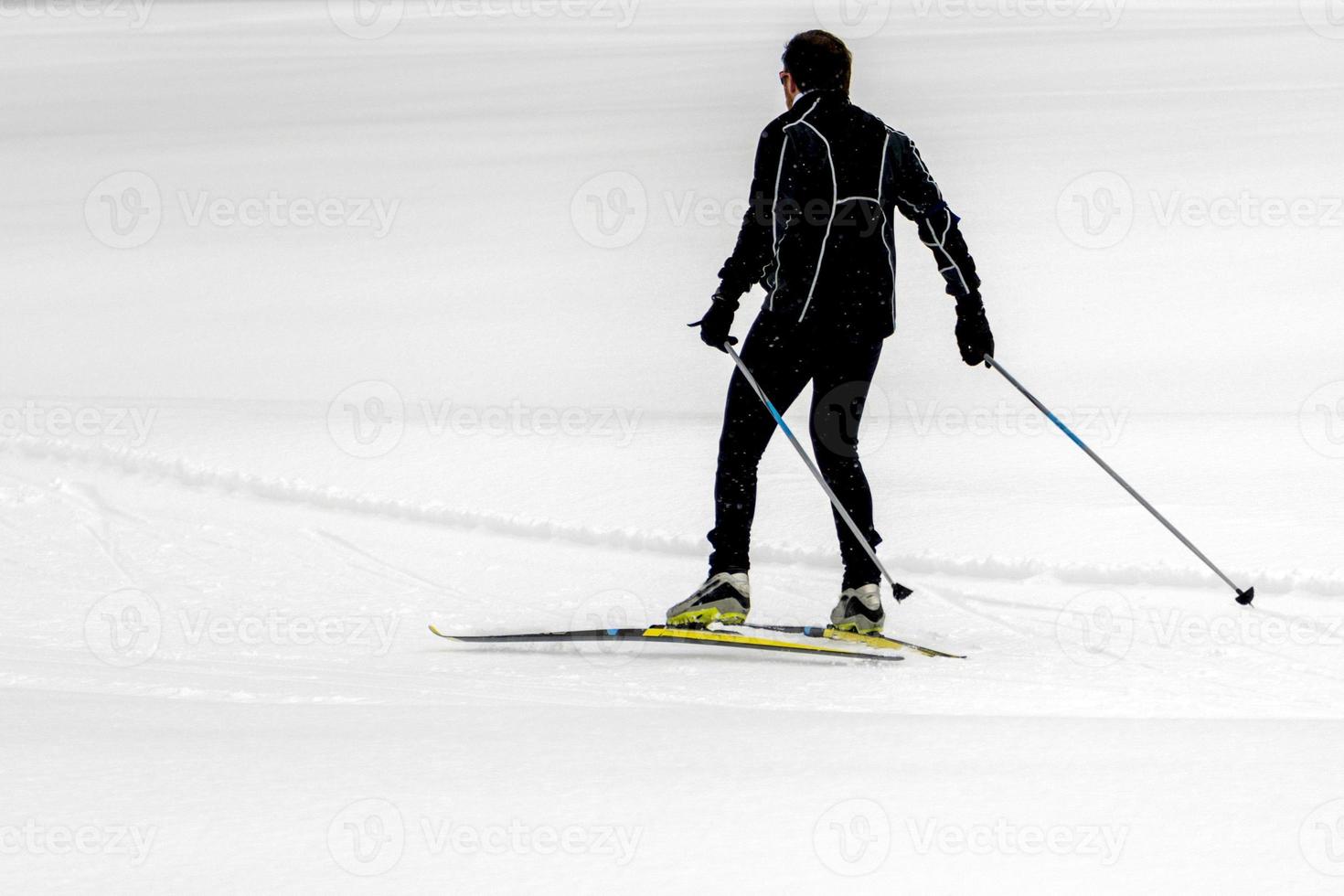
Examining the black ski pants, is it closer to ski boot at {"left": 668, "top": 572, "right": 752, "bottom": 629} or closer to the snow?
ski boot at {"left": 668, "top": 572, "right": 752, "bottom": 629}

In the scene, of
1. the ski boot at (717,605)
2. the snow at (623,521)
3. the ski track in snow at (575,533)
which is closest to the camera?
the snow at (623,521)

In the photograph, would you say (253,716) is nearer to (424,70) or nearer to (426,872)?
(426,872)

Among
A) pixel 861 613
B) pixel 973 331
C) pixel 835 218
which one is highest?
pixel 835 218

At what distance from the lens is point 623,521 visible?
480 centimetres

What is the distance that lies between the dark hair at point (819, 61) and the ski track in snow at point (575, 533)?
1454 millimetres

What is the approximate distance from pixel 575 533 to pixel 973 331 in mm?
1566

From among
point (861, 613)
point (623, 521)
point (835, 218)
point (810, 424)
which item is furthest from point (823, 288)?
point (623, 521)

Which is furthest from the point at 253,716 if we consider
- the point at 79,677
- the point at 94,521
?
the point at 94,521

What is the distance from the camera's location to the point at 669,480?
5113 millimetres

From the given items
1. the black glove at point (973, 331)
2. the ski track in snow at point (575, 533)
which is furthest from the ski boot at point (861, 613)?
the ski track in snow at point (575, 533)

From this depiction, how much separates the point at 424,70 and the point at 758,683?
12516 millimetres

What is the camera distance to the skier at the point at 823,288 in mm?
3582

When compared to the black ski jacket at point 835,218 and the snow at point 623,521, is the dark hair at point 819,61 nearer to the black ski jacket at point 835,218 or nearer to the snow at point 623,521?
the black ski jacket at point 835,218

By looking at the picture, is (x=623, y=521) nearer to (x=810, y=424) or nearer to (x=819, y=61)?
(x=810, y=424)
